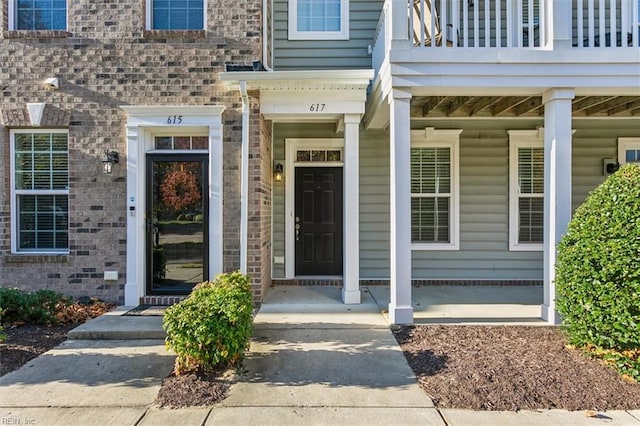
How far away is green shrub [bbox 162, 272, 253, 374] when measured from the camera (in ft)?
10.1

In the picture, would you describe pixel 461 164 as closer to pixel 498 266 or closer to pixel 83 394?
pixel 498 266

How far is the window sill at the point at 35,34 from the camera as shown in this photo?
5.17 m

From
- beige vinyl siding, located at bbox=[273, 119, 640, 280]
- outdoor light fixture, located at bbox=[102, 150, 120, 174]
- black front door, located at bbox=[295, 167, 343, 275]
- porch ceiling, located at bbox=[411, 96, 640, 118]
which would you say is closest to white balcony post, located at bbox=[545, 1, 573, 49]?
porch ceiling, located at bbox=[411, 96, 640, 118]

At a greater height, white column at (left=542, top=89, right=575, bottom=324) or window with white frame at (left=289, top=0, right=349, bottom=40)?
window with white frame at (left=289, top=0, right=349, bottom=40)

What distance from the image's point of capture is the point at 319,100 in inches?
199

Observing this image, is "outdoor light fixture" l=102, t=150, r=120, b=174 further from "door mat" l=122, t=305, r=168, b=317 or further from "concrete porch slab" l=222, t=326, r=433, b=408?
"concrete porch slab" l=222, t=326, r=433, b=408

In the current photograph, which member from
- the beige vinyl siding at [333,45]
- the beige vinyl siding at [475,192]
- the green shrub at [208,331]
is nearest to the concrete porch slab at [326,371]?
the green shrub at [208,331]

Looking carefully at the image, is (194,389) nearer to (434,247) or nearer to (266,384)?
(266,384)

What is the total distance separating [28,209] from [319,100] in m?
4.37

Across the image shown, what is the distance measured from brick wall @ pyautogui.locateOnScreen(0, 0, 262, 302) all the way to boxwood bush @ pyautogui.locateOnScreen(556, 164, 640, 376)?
389 centimetres

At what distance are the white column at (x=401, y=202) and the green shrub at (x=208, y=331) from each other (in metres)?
1.81

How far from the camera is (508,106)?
5.75 meters

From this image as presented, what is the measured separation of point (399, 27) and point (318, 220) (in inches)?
131

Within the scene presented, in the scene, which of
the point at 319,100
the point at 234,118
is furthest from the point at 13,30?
the point at 319,100
